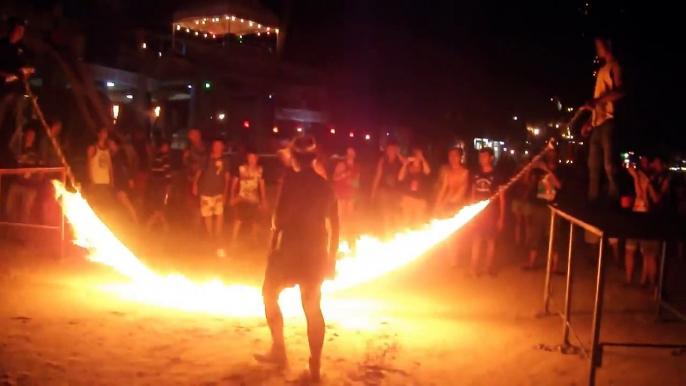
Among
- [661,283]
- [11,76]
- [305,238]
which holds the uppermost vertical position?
[11,76]

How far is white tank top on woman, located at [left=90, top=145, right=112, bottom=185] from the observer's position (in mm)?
11820

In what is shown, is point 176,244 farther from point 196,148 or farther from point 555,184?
point 555,184

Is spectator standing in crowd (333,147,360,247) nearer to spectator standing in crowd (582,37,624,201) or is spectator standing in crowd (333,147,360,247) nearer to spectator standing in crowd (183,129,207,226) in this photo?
spectator standing in crowd (183,129,207,226)

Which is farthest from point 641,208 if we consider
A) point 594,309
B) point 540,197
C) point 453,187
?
point 594,309

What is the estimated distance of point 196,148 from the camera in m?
12.6

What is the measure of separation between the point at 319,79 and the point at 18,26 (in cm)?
2081

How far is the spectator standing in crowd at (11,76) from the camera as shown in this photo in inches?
415

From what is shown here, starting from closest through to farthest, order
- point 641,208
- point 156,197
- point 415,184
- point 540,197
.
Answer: point 641,208, point 540,197, point 415,184, point 156,197

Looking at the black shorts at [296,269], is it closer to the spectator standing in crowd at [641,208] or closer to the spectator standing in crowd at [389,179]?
the spectator standing in crowd at [641,208]

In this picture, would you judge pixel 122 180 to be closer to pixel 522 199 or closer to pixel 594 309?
pixel 522 199

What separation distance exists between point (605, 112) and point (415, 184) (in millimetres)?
3920

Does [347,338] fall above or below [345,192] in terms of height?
below

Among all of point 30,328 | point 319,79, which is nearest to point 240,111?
point 319,79

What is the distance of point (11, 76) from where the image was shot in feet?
35.1
